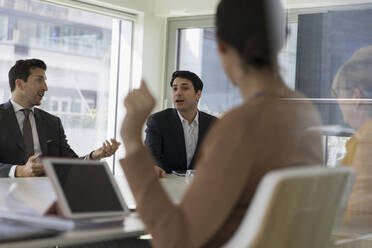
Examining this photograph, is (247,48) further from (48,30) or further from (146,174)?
(48,30)

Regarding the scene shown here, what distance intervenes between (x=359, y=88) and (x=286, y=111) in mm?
3070

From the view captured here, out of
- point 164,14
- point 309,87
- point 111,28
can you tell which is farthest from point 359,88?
point 111,28

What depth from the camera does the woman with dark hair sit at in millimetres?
1174

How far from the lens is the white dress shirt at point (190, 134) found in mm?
4059

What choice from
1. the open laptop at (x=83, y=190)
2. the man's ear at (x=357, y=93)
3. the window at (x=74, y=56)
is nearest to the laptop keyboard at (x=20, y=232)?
the open laptop at (x=83, y=190)

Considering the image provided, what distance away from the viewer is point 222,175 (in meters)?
1.16

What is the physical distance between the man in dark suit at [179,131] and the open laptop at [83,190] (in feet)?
7.18

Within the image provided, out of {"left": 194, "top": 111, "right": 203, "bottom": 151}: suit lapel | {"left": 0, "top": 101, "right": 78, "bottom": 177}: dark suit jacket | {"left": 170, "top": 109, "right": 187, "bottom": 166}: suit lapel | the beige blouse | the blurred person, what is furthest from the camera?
{"left": 194, "top": 111, "right": 203, "bottom": 151}: suit lapel

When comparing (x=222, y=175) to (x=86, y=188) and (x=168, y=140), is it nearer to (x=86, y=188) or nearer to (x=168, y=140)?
(x=86, y=188)

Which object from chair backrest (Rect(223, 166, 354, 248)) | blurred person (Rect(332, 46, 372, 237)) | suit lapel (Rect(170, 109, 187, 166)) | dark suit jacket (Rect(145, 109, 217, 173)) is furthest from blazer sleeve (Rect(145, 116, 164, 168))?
chair backrest (Rect(223, 166, 354, 248))

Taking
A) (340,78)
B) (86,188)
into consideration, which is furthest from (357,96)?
(86,188)

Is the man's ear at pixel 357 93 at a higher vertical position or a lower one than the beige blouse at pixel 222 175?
higher

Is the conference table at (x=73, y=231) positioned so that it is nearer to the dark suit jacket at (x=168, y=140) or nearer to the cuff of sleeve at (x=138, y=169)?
the cuff of sleeve at (x=138, y=169)

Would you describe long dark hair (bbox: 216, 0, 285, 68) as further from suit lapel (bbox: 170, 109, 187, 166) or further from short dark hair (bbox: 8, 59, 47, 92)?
short dark hair (bbox: 8, 59, 47, 92)
